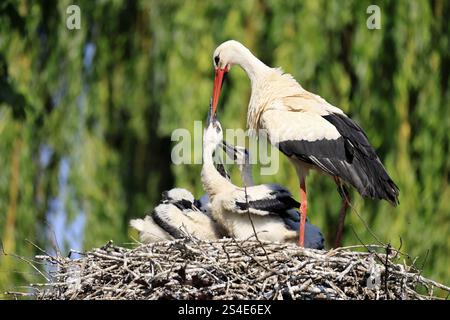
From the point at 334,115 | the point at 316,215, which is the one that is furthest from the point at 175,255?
the point at 316,215

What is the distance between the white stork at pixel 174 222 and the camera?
593 centimetres

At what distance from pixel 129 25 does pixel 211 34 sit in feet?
3.15

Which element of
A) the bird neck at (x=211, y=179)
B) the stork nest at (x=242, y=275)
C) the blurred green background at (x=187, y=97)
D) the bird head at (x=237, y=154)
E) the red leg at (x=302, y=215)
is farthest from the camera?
the blurred green background at (x=187, y=97)

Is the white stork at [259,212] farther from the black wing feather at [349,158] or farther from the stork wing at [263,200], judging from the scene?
the black wing feather at [349,158]

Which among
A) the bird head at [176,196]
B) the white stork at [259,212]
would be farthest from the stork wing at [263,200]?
the bird head at [176,196]

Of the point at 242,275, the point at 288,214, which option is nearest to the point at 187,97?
the point at 288,214

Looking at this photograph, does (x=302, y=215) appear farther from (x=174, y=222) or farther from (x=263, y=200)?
(x=174, y=222)

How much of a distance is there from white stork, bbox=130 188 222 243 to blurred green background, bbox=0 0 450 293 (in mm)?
1902

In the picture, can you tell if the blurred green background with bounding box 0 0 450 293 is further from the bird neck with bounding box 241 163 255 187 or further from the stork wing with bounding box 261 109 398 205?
the stork wing with bounding box 261 109 398 205

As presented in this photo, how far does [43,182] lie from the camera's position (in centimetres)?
878

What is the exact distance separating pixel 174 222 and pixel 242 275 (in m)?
0.95

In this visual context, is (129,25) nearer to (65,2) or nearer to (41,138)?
(65,2)

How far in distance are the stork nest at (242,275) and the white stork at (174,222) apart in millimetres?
671

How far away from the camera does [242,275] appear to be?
5.04 m
